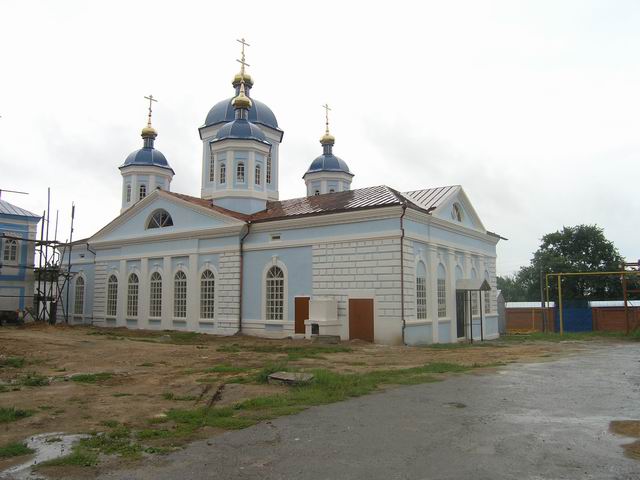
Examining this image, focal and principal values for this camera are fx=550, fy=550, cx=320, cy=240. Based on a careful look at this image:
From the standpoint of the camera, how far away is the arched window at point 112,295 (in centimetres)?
2878

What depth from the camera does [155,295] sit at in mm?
26641

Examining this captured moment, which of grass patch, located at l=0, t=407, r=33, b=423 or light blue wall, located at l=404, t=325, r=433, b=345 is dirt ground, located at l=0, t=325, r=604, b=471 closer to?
grass patch, located at l=0, t=407, r=33, b=423

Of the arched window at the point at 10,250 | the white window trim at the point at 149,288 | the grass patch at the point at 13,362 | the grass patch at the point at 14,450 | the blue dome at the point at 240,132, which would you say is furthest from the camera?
the arched window at the point at 10,250

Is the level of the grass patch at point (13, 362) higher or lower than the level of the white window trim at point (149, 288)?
lower

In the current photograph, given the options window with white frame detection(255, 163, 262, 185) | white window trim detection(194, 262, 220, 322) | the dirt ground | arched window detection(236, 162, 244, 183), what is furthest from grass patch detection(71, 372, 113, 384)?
window with white frame detection(255, 163, 262, 185)

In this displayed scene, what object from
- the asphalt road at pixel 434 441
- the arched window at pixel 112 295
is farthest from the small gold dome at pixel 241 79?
the asphalt road at pixel 434 441

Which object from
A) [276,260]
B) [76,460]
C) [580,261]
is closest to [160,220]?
[276,260]

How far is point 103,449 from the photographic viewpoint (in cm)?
604

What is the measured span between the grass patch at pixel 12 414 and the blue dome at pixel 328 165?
2915 centimetres

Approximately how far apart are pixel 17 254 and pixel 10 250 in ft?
1.37

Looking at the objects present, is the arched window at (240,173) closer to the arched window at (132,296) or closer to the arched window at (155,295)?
the arched window at (155,295)

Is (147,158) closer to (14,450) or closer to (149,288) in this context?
(149,288)

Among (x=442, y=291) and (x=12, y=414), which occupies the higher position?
(x=442, y=291)

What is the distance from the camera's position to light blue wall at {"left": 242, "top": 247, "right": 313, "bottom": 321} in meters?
21.5
